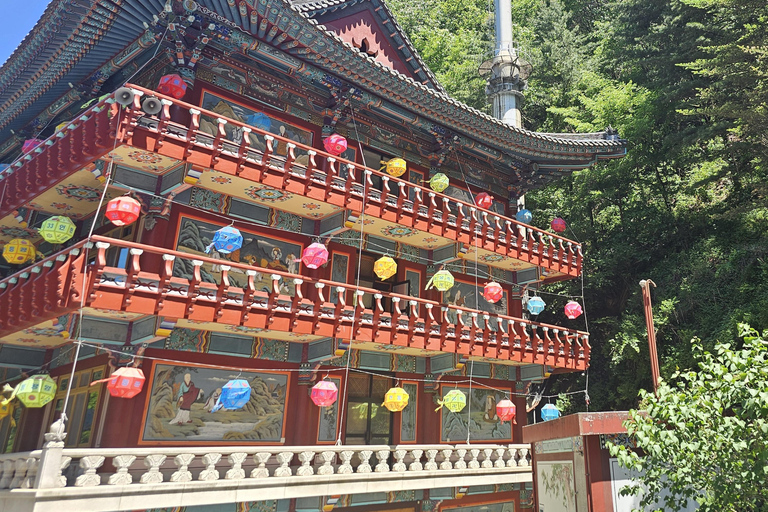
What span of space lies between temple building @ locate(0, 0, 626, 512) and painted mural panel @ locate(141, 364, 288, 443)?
0.17 feet

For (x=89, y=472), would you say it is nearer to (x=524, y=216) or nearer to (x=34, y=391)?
(x=34, y=391)

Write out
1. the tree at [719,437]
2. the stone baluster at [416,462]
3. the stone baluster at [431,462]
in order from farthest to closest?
the stone baluster at [431,462] < the stone baluster at [416,462] < the tree at [719,437]

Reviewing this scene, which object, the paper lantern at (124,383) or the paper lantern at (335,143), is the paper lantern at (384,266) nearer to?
the paper lantern at (335,143)

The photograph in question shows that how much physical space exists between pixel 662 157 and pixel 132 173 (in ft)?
74.5

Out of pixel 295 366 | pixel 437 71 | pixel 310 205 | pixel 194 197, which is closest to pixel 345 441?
pixel 295 366

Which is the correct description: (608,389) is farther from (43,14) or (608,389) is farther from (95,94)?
(43,14)

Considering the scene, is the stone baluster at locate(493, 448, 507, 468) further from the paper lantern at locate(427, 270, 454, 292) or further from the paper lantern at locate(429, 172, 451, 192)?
the paper lantern at locate(429, 172, 451, 192)

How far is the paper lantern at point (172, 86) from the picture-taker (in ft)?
46.8

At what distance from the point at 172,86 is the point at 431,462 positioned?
12.1 m

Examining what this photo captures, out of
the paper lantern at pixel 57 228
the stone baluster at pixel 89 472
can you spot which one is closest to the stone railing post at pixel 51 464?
the stone baluster at pixel 89 472

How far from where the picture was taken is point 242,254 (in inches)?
602

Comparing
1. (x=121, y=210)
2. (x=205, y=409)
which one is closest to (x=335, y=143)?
(x=121, y=210)

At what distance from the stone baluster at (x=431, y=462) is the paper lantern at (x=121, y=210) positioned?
32.8 feet

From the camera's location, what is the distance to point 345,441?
642 inches
